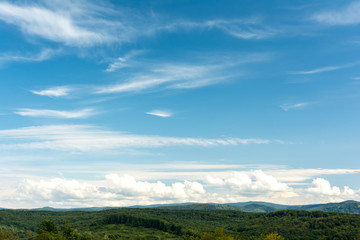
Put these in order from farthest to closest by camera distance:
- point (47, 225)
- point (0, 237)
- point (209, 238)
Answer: point (47, 225) < point (209, 238) < point (0, 237)

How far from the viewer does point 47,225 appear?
198 metres

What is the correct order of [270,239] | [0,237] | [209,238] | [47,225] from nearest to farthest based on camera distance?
[0,237] → [209,238] → [270,239] → [47,225]

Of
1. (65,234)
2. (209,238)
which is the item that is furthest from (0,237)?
(209,238)

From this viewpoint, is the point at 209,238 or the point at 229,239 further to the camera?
the point at 209,238

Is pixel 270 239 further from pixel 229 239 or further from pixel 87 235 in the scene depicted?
pixel 87 235

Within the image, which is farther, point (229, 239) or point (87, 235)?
point (87, 235)

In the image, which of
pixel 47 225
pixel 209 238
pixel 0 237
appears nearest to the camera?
pixel 0 237

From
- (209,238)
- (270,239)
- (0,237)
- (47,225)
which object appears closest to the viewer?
(0,237)

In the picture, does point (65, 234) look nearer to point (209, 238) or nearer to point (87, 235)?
point (87, 235)

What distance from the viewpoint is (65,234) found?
186m

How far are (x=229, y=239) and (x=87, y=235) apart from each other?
298 ft

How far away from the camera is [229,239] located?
162 m

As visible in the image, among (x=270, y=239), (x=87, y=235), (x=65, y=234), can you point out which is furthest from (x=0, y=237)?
(x=270, y=239)

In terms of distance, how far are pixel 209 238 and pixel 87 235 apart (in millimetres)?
78021
